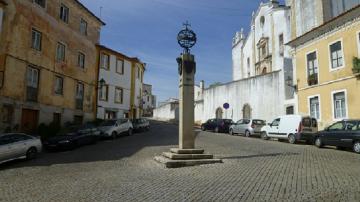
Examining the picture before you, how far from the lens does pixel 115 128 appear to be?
24641mm

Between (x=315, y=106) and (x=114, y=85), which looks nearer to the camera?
(x=315, y=106)

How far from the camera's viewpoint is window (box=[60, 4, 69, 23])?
84.7 feet

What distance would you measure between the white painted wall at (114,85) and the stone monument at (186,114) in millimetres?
20229

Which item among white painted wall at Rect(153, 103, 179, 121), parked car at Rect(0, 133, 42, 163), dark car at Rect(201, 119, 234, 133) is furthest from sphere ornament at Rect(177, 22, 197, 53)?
white painted wall at Rect(153, 103, 179, 121)

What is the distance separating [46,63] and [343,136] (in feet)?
62.8

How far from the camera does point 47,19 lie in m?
23.7

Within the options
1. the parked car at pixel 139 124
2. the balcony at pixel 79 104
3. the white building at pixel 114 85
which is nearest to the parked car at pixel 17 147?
the balcony at pixel 79 104

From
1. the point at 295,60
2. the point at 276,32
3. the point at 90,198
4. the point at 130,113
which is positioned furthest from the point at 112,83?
the point at 90,198

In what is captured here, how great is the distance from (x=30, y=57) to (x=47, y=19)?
11.5ft

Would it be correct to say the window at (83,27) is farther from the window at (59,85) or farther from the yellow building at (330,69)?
the yellow building at (330,69)

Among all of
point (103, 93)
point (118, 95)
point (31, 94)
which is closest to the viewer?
point (31, 94)

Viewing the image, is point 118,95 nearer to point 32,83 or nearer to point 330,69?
point 32,83

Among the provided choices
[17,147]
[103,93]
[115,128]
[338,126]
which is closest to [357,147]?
[338,126]

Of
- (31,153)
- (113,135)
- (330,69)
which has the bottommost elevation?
(31,153)
